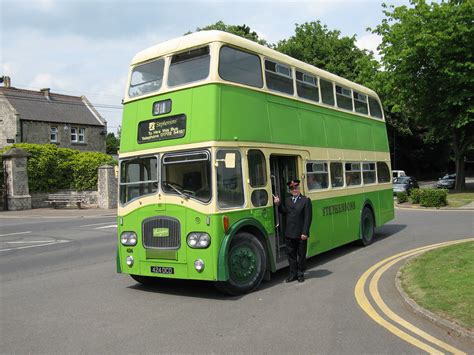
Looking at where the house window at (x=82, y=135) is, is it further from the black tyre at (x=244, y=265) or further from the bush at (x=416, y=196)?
the black tyre at (x=244, y=265)

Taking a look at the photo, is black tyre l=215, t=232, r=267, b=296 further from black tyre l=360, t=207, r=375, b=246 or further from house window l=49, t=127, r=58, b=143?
house window l=49, t=127, r=58, b=143

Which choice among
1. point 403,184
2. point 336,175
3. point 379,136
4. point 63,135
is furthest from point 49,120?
point 336,175

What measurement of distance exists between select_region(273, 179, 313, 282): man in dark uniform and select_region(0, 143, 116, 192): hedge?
24931mm

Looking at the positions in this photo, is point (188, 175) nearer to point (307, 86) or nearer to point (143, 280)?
point (143, 280)

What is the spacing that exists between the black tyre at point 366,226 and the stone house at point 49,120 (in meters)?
36.5

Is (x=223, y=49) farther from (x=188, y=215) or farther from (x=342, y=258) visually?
(x=342, y=258)

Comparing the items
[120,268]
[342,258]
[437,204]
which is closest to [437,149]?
[437,204]

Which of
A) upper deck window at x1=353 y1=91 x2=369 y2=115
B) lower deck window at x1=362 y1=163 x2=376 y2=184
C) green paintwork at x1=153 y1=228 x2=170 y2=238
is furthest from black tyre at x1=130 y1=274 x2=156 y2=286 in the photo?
upper deck window at x1=353 y1=91 x2=369 y2=115

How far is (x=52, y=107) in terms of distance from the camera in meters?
46.3

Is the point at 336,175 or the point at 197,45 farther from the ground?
the point at 197,45

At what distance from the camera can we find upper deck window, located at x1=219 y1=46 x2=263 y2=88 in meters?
7.36

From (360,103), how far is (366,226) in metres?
3.38

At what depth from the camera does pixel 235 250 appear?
722 centimetres

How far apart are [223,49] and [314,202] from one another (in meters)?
3.81
